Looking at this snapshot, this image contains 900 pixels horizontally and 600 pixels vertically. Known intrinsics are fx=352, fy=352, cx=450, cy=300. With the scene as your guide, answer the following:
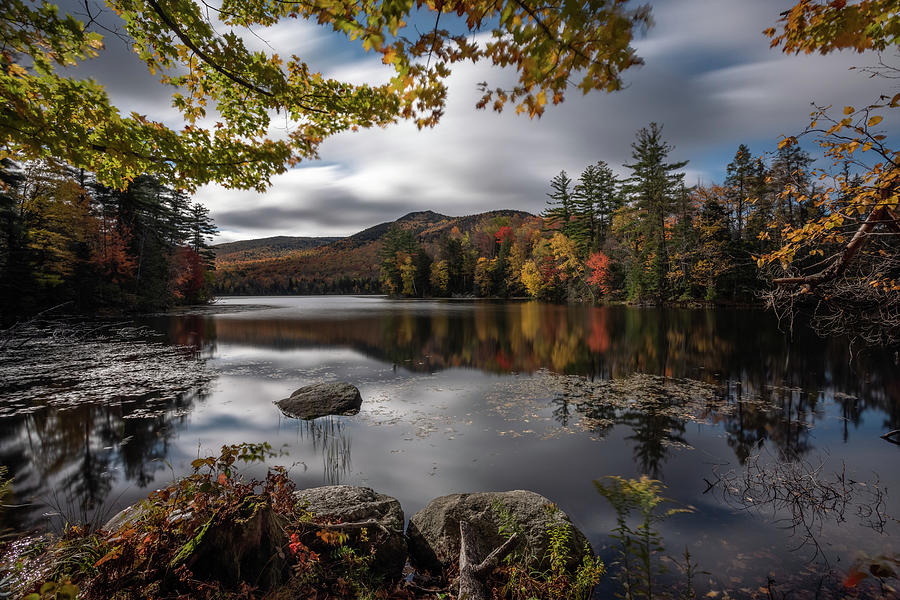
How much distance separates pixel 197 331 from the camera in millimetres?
23953

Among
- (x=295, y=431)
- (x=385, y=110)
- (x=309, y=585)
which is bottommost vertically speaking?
(x=295, y=431)

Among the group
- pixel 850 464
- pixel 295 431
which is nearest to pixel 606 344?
pixel 850 464

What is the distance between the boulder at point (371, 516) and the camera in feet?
11.8

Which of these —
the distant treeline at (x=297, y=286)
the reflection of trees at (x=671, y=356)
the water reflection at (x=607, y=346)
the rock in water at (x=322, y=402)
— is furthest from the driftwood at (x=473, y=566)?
the distant treeline at (x=297, y=286)

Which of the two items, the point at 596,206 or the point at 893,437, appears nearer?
the point at 893,437

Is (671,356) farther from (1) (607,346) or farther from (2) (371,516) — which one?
(2) (371,516)

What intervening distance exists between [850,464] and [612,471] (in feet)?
13.7

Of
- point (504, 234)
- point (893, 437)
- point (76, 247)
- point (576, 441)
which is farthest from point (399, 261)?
point (893, 437)

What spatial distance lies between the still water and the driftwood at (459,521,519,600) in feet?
5.77

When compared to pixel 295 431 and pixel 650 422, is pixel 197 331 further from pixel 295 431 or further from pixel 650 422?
pixel 650 422

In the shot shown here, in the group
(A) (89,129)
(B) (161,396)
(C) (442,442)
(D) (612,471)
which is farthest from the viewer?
(B) (161,396)

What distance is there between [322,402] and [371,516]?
225 inches

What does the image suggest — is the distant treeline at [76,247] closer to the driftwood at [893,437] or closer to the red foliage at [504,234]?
the driftwood at [893,437]

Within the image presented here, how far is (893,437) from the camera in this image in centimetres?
713
